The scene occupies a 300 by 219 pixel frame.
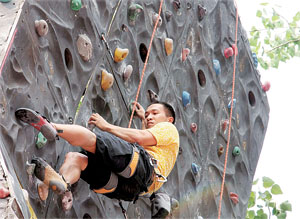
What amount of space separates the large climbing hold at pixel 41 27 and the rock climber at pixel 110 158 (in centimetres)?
50

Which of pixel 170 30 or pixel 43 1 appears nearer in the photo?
pixel 43 1

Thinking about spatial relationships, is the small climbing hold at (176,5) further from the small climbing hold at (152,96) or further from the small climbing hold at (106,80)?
the small climbing hold at (106,80)

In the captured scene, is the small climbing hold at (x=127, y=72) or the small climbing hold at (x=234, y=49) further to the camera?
the small climbing hold at (x=234, y=49)

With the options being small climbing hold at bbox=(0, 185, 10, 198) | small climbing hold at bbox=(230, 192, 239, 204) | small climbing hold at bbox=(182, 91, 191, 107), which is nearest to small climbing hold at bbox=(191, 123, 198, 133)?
small climbing hold at bbox=(182, 91, 191, 107)

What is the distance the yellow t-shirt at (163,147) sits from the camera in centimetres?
425

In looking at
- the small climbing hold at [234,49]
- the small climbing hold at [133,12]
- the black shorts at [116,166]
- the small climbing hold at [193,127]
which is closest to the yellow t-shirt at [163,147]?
the black shorts at [116,166]

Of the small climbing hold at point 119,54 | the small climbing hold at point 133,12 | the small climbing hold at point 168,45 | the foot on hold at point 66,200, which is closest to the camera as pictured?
the foot on hold at point 66,200

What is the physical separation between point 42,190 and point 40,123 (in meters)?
0.51

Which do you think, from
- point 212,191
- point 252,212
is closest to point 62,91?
point 212,191

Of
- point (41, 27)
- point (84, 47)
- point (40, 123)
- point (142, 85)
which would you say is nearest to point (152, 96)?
point (142, 85)

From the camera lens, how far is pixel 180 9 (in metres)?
5.72

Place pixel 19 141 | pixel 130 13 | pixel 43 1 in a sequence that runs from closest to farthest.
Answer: pixel 19 141
pixel 43 1
pixel 130 13

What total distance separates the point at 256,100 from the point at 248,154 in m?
0.49

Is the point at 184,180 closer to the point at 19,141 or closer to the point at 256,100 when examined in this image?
the point at 256,100
